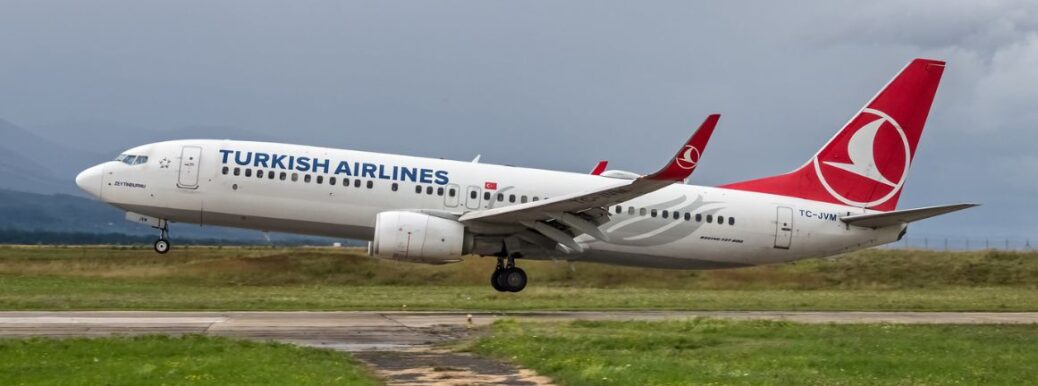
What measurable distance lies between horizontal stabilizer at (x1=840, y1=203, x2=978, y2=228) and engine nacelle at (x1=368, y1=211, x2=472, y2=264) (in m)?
11.3

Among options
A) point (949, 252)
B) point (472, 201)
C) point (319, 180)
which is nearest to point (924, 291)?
point (949, 252)

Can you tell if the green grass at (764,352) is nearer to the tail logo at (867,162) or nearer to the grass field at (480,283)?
the tail logo at (867,162)

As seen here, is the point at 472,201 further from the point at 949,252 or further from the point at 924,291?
the point at 949,252

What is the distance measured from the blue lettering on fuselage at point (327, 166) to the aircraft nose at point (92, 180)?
141 inches

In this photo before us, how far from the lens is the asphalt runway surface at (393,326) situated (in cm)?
2005

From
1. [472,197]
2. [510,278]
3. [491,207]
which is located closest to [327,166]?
[472,197]

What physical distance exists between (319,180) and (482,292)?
1220 centimetres

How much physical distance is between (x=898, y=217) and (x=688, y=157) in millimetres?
8441

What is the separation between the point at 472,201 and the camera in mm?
34531

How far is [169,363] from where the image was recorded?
19.4 m

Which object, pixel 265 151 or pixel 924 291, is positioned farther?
pixel 924 291

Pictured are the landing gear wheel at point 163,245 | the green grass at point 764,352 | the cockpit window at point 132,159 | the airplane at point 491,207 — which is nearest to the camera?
the green grass at point 764,352

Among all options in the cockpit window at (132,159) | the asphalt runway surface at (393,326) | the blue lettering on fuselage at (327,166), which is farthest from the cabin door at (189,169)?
the asphalt runway surface at (393,326)

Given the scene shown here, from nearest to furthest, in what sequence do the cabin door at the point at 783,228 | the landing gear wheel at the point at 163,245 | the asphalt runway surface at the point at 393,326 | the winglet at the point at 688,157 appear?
the asphalt runway surface at the point at 393,326, the winglet at the point at 688,157, the landing gear wheel at the point at 163,245, the cabin door at the point at 783,228
